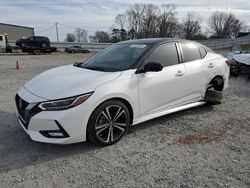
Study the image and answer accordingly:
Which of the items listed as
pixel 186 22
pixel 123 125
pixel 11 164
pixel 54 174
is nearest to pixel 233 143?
pixel 123 125

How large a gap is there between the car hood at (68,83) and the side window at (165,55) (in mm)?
837

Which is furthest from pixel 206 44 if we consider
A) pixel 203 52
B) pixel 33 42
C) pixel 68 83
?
pixel 68 83

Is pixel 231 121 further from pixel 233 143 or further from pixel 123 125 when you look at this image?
pixel 123 125

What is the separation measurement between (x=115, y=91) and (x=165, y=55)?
143 cm

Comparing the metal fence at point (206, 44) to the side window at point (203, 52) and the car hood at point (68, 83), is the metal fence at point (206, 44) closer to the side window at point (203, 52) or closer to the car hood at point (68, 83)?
the side window at point (203, 52)

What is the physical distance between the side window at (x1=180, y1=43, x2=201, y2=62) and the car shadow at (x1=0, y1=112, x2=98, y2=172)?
2553mm

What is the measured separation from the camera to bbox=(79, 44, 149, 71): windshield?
443 cm

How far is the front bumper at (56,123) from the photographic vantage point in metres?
3.51

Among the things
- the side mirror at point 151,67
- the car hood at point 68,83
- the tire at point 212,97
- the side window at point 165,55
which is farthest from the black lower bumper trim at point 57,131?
the tire at point 212,97

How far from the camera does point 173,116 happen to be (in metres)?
5.29

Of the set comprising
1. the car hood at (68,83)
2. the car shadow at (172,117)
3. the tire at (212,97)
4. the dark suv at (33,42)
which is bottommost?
the car shadow at (172,117)

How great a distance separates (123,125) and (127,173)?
3.26 feet

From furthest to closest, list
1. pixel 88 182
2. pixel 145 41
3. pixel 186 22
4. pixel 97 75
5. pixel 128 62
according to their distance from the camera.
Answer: pixel 186 22 → pixel 145 41 → pixel 128 62 → pixel 97 75 → pixel 88 182

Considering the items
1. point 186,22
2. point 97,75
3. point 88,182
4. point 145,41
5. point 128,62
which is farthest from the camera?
point 186,22
